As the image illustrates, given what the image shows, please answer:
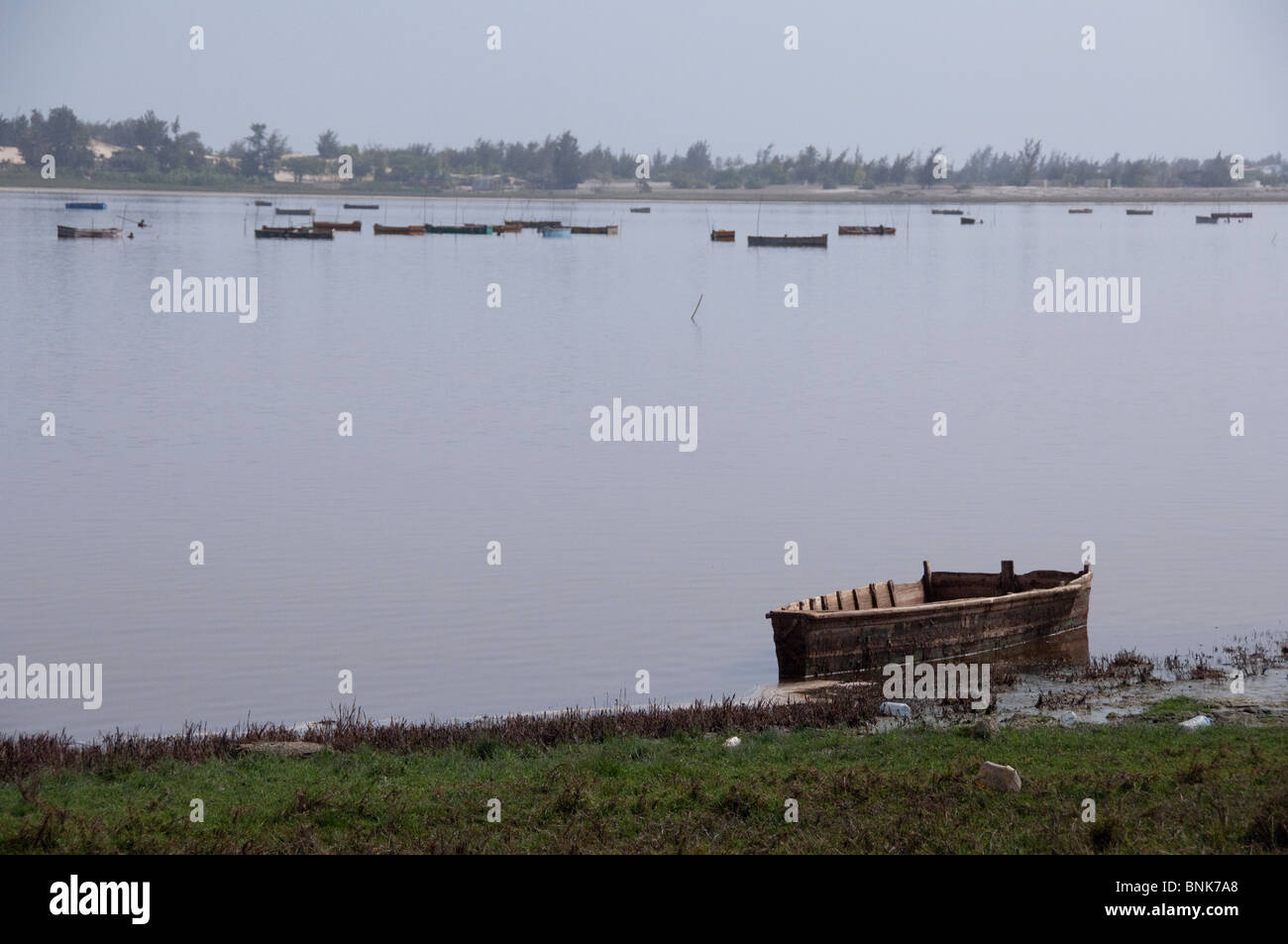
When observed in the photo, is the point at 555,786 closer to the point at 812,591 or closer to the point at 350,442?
the point at 812,591

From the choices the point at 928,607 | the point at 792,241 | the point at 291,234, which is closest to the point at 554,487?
the point at 928,607

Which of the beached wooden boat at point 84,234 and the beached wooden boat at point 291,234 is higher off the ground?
the beached wooden boat at point 291,234

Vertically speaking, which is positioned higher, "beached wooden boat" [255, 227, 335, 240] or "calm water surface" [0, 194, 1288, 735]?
"beached wooden boat" [255, 227, 335, 240]

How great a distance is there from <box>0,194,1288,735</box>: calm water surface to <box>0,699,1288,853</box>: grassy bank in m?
4.72

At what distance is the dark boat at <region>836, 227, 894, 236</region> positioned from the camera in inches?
6496

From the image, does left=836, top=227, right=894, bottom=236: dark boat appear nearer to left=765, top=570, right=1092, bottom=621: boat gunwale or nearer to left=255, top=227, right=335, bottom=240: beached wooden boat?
left=255, top=227, right=335, bottom=240: beached wooden boat

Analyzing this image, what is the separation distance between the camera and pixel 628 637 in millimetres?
21906

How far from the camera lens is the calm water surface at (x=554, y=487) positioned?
2103 centimetres

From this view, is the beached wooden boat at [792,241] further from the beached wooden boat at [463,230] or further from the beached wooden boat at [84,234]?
the beached wooden boat at [84,234]

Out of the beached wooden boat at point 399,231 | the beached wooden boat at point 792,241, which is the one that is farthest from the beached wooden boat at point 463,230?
the beached wooden boat at point 792,241

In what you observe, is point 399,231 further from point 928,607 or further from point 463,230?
point 928,607

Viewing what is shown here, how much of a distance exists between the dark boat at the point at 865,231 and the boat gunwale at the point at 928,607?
146013mm

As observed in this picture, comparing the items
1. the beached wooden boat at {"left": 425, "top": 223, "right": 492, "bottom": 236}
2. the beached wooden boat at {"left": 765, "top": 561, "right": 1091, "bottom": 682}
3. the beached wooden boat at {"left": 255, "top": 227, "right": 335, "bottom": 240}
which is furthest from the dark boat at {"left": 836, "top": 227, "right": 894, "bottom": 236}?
the beached wooden boat at {"left": 765, "top": 561, "right": 1091, "bottom": 682}
